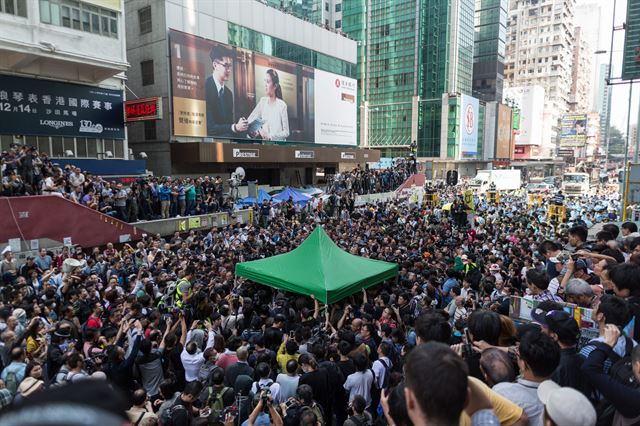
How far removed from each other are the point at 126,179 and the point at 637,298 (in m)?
22.7

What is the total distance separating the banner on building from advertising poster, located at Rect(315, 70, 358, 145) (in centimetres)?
2642

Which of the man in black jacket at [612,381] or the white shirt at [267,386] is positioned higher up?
the man in black jacket at [612,381]

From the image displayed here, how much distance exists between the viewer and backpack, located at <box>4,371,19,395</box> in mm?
4926

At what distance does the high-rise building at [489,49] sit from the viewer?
267 ft

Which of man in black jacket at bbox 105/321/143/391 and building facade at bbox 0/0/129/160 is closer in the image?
man in black jacket at bbox 105/321/143/391

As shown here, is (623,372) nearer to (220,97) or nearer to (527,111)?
(220,97)

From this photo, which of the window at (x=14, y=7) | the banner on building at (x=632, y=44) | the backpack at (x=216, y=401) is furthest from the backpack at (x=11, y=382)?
the window at (x=14, y=7)

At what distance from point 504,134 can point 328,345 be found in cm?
8439

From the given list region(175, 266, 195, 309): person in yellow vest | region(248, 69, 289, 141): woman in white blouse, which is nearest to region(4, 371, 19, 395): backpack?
region(175, 266, 195, 309): person in yellow vest

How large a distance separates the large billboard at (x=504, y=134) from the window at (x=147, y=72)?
67060 millimetres

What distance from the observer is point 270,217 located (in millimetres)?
20766

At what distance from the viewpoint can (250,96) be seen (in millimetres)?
32312

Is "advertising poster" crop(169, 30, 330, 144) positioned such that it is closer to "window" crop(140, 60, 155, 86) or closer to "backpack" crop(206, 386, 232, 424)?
"window" crop(140, 60, 155, 86)

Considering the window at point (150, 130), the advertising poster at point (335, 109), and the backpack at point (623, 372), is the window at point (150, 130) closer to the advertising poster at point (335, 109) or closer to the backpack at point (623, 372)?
the advertising poster at point (335, 109)
